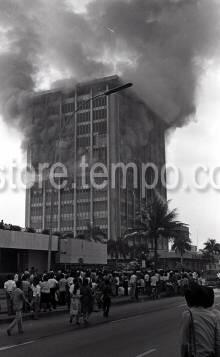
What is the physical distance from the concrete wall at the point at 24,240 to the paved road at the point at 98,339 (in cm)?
1812

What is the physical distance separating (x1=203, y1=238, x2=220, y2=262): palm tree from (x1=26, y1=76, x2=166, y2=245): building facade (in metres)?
17.1

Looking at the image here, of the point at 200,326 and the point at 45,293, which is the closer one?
the point at 200,326

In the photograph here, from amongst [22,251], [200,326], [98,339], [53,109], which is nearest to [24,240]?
[22,251]

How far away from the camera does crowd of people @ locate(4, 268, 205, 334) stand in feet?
51.1

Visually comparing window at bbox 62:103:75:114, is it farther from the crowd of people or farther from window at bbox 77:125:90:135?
the crowd of people

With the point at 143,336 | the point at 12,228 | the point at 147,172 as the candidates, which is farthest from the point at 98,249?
Answer: the point at 147,172

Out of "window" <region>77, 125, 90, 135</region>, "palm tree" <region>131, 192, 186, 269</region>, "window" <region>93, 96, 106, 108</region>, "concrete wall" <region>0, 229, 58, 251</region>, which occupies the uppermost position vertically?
"window" <region>93, 96, 106, 108</region>

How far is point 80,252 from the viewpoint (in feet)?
147

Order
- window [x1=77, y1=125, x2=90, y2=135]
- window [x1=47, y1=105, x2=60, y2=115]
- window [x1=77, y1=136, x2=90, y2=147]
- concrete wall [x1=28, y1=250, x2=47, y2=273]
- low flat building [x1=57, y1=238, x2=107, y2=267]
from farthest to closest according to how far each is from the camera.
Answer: window [x1=77, y1=136, x2=90, y2=147]
window [x1=77, y1=125, x2=90, y2=135]
window [x1=47, y1=105, x2=60, y2=115]
low flat building [x1=57, y1=238, x2=107, y2=267]
concrete wall [x1=28, y1=250, x2=47, y2=273]

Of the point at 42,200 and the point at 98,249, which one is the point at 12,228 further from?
the point at 42,200

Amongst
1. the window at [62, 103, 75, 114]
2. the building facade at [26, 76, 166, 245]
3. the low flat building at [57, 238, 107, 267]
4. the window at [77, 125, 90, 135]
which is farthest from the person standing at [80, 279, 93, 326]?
the window at [77, 125, 90, 135]

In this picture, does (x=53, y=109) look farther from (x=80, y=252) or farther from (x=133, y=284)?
(x=133, y=284)

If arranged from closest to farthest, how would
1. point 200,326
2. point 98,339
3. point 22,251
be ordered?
point 200,326 → point 98,339 → point 22,251

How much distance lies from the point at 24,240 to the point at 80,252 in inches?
356
